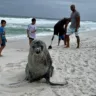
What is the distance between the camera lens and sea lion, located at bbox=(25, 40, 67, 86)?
5.70 m

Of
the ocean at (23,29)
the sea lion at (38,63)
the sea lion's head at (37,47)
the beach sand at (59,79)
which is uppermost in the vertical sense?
the sea lion's head at (37,47)

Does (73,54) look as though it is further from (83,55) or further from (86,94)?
(86,94)

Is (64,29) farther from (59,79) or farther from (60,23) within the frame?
(59,79)

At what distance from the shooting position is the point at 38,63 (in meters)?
5.87

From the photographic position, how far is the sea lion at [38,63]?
5.70 meters

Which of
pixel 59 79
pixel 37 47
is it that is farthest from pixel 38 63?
pixel 59 79

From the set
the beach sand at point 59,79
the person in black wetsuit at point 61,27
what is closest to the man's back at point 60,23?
the person in black wetsuit at point 61,27

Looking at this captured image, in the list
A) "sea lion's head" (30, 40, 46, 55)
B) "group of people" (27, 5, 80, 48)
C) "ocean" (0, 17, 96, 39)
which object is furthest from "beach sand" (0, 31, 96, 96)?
"ocean" (0, 17, 96, 39)

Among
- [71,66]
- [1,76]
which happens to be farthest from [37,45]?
[71,66]

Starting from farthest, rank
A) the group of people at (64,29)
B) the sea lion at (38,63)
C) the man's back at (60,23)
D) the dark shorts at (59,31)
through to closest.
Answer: the dark shorts at (59,31) → the man's back at (60,23) → the group of people at (64,29) → the sea lion at (38,63)

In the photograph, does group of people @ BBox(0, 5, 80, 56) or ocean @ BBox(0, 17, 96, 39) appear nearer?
group of people @ BBox(0, 5, 80, 56)

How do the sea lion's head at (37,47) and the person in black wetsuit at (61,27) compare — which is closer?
the sea lion's head at (37,47)

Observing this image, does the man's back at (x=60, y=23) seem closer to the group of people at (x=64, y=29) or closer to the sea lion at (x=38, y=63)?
the group of people at (x=64, y=29)

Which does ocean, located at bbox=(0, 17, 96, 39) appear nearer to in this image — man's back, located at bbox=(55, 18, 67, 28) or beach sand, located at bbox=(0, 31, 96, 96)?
man's back, located at bbox=(55, 18, 67, 28)
